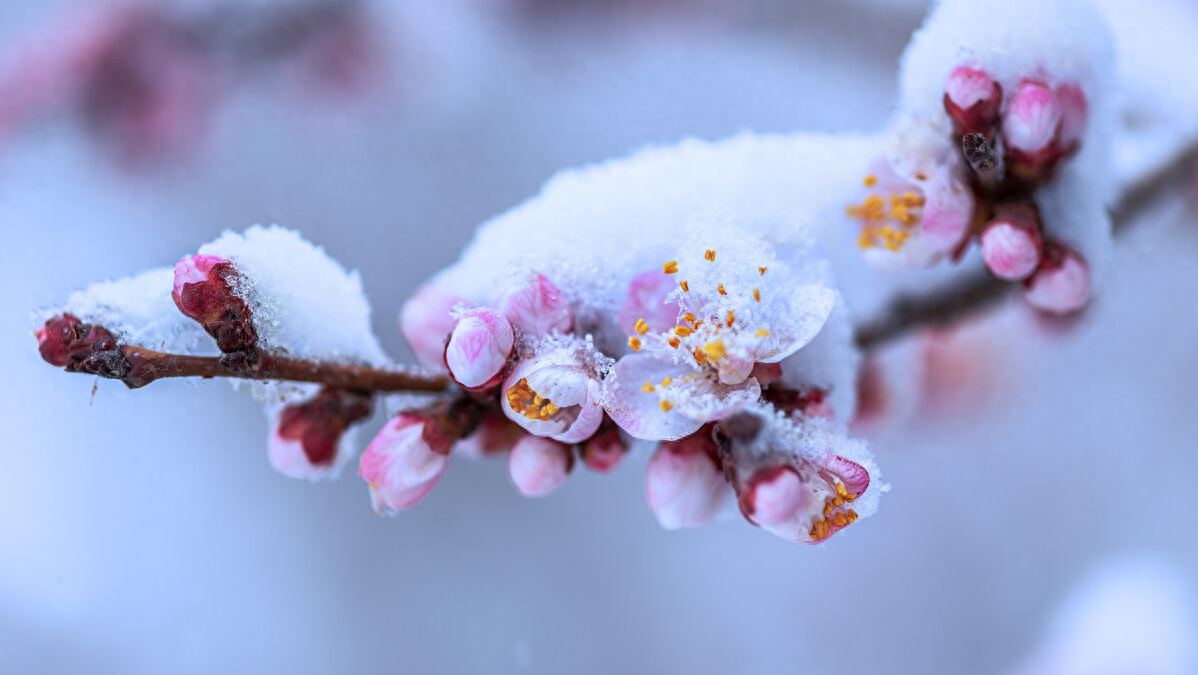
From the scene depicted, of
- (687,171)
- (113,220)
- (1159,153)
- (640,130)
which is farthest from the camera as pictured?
(640,130)

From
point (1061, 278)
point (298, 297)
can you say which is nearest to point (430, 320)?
point (298, 297)

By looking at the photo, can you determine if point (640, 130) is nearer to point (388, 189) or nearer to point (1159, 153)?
point (388, 189)

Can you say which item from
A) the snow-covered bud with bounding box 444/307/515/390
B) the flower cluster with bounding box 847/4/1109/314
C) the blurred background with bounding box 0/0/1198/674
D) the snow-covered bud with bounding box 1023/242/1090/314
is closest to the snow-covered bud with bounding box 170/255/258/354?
the snow-covered bud with bounding box 444/307/515/390

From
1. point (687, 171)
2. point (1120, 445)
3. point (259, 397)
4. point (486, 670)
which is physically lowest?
point (486, 670)

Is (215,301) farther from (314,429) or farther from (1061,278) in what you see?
(1061,278)

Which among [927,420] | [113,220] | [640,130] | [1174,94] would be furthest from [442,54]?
[1174,94]
